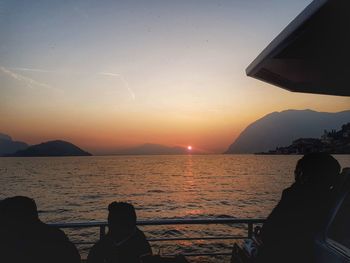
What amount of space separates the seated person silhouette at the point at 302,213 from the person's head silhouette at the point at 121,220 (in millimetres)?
1336

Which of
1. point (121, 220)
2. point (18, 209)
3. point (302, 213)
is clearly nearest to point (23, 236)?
point (18, 209)

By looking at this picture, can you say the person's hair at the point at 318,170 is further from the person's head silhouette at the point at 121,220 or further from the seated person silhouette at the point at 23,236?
the seated person silhouette at the point at 23,236

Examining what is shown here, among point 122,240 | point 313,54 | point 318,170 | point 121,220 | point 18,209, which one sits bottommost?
point 122,240

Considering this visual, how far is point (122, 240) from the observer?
3.60 meters

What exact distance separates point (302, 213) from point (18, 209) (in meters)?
2.65

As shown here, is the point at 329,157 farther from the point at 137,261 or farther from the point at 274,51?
the point at 137,261

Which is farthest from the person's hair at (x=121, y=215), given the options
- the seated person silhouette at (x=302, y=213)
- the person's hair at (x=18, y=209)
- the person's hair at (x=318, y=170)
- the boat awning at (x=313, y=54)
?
the boat awning at (x=313, y=54)

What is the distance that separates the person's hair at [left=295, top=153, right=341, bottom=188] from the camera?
3.44m

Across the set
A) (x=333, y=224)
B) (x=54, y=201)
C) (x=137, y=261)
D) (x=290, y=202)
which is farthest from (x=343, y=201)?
(x=54, y=201)

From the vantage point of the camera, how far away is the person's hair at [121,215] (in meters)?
3.62

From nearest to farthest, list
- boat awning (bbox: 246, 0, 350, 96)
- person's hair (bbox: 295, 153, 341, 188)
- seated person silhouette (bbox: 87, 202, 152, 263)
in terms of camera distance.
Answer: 1. boat awning (bbox: 246, 0, 350, 96)
2. person's hair (bbox: 295, 153, 341, 188)
3. seated person silhouette (bbox: 87, 202, 152, 263)

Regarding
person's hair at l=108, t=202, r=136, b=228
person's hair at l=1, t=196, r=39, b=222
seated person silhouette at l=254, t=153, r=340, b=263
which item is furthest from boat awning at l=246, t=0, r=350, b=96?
person's hair at l=1, t=196, r=39, b=222

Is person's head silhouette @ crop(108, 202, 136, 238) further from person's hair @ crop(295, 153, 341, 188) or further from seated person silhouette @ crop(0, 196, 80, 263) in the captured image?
person's hair @ crop(295, 153, 341, 188)

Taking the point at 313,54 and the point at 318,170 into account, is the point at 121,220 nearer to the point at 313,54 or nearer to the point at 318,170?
the point at 318,170
